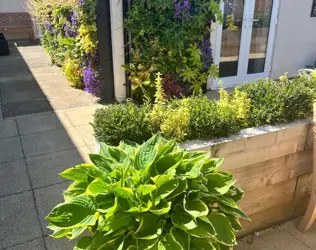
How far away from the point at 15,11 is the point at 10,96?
8.11 meters

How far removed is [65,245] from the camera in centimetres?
218

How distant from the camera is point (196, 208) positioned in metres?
1.43

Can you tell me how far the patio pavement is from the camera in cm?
236

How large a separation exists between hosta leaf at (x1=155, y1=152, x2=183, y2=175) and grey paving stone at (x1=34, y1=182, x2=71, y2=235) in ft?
4.22

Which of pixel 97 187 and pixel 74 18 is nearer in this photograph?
pixel 97 187

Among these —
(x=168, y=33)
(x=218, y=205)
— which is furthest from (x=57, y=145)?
(x=218, y=205)

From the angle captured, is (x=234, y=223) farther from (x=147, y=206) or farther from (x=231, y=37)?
(x=231, y=37)

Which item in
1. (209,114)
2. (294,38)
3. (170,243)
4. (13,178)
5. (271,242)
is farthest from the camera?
(294,38)

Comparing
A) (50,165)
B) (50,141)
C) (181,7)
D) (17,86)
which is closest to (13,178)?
(50,165)

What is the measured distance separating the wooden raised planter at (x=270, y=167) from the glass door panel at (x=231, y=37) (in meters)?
3.74

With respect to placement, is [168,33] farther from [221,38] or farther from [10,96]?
[10,96]

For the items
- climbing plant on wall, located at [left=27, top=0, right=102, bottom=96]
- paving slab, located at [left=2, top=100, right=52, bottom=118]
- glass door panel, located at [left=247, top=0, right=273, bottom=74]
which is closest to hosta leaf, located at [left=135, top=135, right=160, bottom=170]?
paving slab, located at [left=2, top=100, right=52, bottom=118]

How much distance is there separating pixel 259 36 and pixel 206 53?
5.92 ft

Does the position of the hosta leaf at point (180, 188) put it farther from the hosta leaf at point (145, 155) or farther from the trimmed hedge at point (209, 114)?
the trimmed hedge at point (209, 114)
